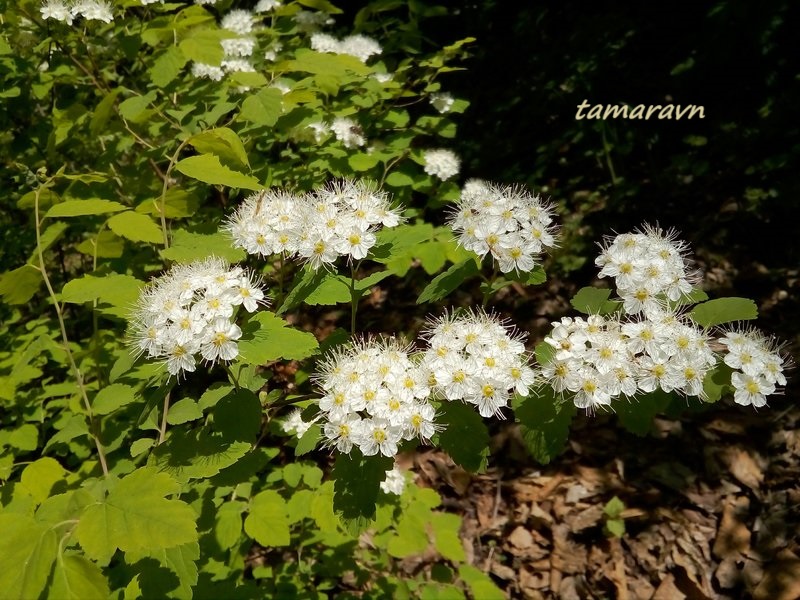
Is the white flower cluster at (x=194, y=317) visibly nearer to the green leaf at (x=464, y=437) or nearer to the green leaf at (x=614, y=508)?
the green leaf at (x=464, y=437)

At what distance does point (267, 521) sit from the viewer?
1942 mm

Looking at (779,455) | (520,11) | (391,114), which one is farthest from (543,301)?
(520,11)

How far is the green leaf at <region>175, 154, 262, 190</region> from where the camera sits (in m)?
1.34

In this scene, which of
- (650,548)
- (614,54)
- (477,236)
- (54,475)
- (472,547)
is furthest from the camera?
(614,54)

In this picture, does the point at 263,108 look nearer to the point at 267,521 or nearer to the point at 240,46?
the point at 240,46

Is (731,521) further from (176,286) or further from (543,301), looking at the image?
(176,286)

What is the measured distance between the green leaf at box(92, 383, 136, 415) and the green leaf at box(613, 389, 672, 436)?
4.21 feet

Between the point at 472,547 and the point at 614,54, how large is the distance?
439 cm

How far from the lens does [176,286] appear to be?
4.18 ft

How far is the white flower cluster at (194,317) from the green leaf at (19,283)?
1.90ft

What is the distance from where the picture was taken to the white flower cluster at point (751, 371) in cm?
120

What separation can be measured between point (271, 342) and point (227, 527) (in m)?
1.10

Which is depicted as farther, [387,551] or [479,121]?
[479,121]

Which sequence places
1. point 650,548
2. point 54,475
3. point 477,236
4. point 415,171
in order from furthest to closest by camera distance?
point 650,548, point 415,171, point 54,475, point 477,236
